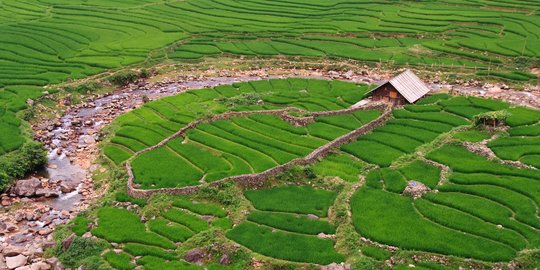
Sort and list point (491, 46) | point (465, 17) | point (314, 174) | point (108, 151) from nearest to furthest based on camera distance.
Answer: point (314, 174), point (108, 151), point (491, 46), point (465, 17)

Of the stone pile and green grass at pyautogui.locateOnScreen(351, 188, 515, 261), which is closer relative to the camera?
green grass at pyautogui.locateOnScreen(351, 188, 515, 261)

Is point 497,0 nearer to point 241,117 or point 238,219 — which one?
point 241,117

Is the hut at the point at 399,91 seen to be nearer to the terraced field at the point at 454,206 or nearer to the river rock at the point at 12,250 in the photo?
the terraced field at the point at 454,206

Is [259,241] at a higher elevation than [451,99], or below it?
below

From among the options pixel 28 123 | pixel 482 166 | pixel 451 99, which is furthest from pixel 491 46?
pixel 28 123

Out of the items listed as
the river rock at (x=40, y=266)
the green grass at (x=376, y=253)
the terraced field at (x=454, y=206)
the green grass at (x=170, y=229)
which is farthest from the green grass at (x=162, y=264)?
the terraced field at (x=454, y=206)

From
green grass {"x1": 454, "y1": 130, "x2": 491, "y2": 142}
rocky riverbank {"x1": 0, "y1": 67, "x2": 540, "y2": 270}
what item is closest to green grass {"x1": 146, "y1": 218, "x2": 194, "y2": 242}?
rocky riverbank {"x1": 0, "y1": 67, "x2": 540, "y2": 270}

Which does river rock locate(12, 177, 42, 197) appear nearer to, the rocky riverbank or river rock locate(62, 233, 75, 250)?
the rocky riverbank
